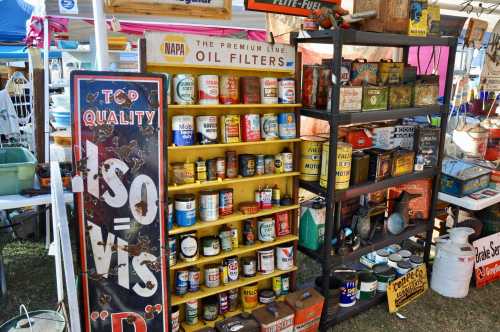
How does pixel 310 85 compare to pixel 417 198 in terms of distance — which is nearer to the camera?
pixel 310 85

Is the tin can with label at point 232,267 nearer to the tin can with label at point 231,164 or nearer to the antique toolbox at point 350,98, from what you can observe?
the tin can with label at point 231,164

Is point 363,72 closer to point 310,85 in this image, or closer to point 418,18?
point 310,85

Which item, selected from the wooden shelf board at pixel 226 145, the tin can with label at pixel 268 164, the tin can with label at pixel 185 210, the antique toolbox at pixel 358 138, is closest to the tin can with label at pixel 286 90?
the wooden shelf board at pixel 226 145

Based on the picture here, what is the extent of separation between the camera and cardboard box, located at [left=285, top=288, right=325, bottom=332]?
2.47 metres

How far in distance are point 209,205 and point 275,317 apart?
30.6 inches

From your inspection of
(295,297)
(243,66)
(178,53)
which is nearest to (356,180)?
(295,297)

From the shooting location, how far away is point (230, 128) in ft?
7.57

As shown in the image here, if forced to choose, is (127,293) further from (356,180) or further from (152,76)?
(356,180)

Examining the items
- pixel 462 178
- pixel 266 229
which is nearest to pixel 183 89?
pixel 266 229

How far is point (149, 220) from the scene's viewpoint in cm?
197

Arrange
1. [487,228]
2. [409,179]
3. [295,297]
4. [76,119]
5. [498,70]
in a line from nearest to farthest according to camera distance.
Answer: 1. [76,119]
2. [295,297]
3. [409,179]
4. [487,228]
5. [498,70]

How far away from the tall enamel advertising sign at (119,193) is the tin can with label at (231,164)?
0.51 meters

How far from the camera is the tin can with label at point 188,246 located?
7.56 ft

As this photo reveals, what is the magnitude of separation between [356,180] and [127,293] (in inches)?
62.6
